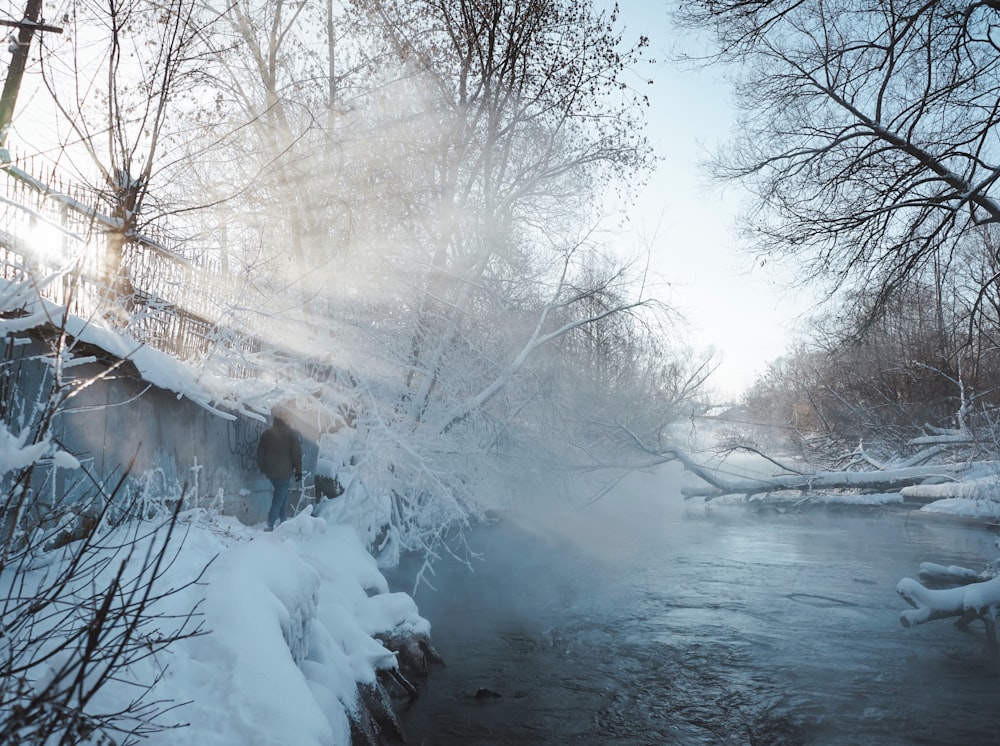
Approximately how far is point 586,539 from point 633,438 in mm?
3374

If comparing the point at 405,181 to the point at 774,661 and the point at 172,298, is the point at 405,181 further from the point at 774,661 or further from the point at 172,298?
the point at 774,661

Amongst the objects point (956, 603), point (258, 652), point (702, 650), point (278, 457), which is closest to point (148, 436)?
point (278, 457)

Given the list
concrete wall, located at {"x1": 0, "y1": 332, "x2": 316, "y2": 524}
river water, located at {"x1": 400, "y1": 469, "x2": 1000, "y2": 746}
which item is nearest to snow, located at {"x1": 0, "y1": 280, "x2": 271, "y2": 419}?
concrete wall, located at {"x1": 0, "y1": 332, "x2": 316, "y2": 524}

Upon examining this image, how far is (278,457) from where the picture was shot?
29.6 ft

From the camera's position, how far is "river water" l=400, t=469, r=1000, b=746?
266 inches

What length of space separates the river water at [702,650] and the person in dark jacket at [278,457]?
2.97 m

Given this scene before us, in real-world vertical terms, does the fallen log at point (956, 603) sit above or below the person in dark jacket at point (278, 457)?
below

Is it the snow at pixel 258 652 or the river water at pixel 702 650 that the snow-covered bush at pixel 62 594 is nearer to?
the snow at pixel 258 652

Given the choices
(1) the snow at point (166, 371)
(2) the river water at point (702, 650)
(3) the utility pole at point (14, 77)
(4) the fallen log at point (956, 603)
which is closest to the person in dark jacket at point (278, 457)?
(1) the snow at point (166, 371)

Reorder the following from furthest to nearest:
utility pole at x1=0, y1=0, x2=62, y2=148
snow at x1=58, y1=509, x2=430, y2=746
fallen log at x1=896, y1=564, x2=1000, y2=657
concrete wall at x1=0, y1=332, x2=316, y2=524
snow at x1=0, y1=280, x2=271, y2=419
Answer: fallen log at x1=896, y1=564, x2=1000, y2=657 < utility pole at x1=0, y1=0, x2=62, y2=148 < concrete wall at x1=0, y1=332, x2=316, y2=524 < snow at x1=0, y1=280, x2=271, y2=419 < snow at x1=58, y1=509, x2=430, y2=746

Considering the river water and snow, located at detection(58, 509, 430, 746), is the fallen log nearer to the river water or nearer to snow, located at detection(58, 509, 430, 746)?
the river water

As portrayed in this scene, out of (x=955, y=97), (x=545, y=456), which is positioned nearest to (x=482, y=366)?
(x=545, y=456)

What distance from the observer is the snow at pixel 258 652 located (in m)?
3.68

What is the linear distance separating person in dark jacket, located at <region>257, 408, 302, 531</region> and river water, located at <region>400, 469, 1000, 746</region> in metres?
2.97
